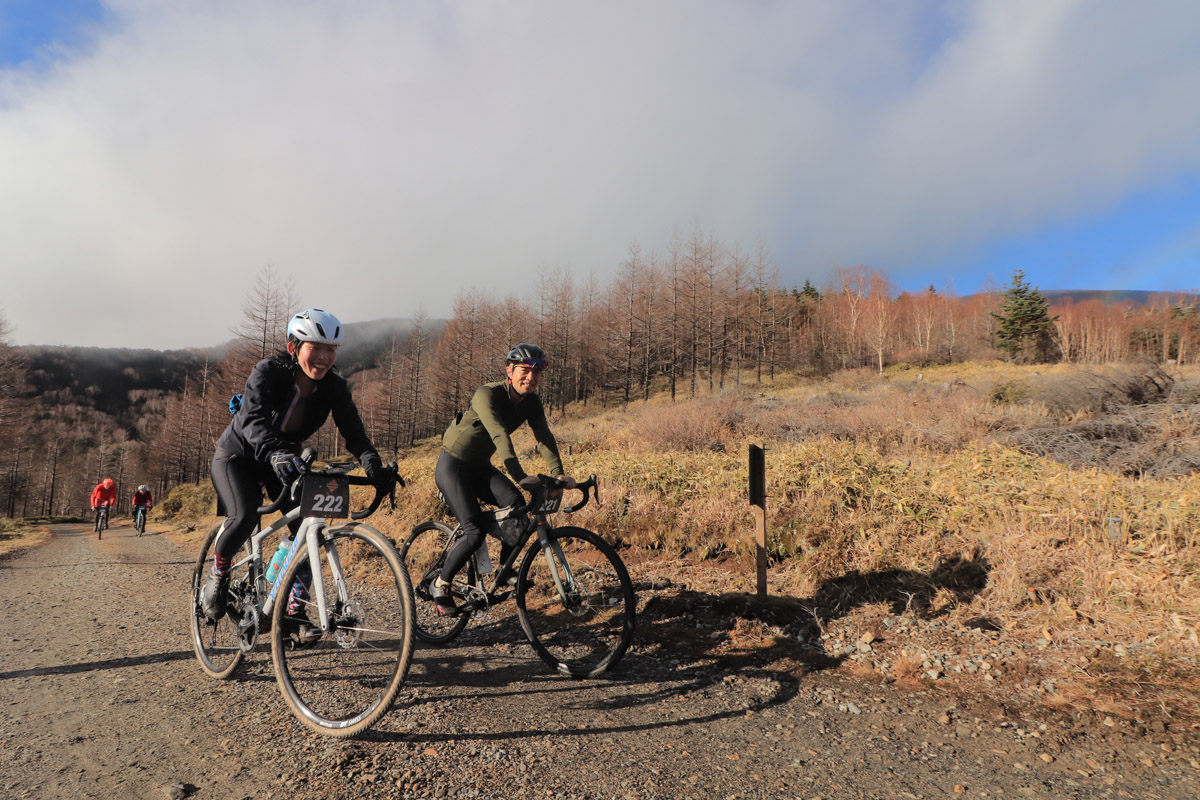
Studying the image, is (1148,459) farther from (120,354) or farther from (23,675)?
(120,354)

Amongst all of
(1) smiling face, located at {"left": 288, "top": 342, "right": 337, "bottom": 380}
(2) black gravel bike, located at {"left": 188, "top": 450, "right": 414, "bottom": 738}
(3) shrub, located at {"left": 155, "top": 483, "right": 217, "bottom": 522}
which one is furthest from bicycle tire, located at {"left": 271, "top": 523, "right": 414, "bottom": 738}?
(3) shrub, located at {"left": 155, "top": 483, "right": 217, "bottom": 522}

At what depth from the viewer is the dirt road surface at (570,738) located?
7.68ft

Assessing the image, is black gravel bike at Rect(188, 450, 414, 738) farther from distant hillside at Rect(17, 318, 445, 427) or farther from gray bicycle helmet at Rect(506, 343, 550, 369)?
distant hillside at Rect(17, 318, 445, 427)

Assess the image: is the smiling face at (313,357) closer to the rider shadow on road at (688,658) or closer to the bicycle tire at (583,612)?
the bicycle tire at (583,612)

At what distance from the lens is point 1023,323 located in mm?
53031

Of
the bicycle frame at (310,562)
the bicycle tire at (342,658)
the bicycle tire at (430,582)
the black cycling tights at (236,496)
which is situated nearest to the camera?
the bicycle tire at (342,658)

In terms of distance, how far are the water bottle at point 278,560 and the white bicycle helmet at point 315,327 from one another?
47.9 inches

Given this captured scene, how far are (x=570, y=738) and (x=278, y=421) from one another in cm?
250

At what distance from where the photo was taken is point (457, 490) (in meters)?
4.09

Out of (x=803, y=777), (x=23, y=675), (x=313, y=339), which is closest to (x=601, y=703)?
(x=803, y=777)

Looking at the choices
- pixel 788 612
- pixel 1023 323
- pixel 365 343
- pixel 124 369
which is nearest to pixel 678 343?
pixel 1023 323

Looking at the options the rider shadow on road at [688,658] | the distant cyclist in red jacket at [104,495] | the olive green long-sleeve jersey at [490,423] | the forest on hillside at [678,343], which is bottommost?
the distant cyclist in red jacket at [104,495]

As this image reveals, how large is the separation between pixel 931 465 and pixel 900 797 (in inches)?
226

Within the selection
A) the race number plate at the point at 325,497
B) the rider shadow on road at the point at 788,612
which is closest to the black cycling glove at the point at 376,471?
the race number plate at the point at 325,497
